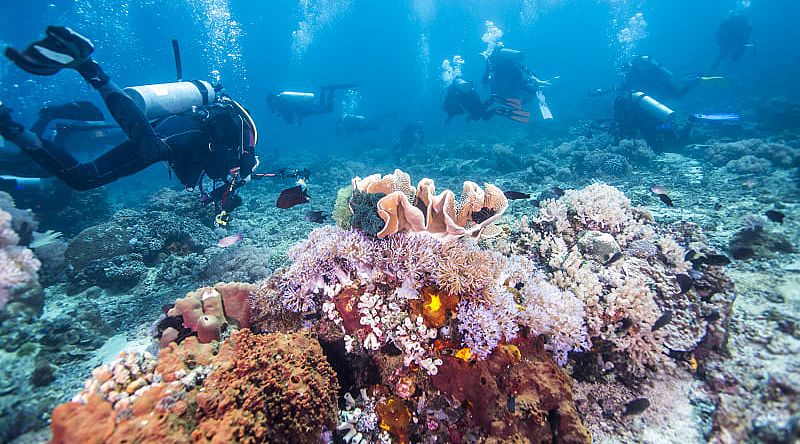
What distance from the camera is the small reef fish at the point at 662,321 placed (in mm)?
2988

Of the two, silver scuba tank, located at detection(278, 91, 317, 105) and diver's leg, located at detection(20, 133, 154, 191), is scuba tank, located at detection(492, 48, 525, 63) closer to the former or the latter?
silver scuba tank, located at detection(278, 91, 317, 105)

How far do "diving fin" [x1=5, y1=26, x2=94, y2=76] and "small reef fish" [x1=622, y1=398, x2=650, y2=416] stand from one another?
313 inches

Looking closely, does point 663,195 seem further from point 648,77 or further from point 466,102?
point 648,77

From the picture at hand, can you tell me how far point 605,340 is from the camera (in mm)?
3184

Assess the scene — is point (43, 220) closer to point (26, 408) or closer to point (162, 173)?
point (26, 408)

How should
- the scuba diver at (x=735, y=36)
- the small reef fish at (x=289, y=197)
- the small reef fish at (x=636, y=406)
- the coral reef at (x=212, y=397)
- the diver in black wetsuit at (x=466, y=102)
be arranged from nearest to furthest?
the coral reef at (x=212, y=397), the small reef fish at (x=636, y=406), the small reef fish at (x=289, y=197), the diver in black wetsuit at (x=466, y=102), the scuba diver at (x=735, y=36)

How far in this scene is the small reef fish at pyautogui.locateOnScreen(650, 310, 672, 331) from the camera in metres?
2.99

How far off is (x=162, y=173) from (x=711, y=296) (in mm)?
36952

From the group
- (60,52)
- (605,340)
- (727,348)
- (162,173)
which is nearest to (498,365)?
(605,340)

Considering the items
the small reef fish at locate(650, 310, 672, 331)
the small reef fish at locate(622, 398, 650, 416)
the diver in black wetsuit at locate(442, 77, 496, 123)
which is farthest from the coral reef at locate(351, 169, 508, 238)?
the diver in black wetsuit at locate(442, 77, 496, 123)

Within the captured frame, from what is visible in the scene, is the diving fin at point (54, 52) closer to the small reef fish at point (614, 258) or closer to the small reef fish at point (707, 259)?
the small reef fish at point (614, 258)

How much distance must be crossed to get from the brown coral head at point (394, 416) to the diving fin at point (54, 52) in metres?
6.30

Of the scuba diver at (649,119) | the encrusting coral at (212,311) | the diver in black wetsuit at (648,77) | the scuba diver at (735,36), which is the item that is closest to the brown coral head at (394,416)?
the encrusting coral at (212,311)

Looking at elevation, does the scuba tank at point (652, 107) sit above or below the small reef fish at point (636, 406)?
above
